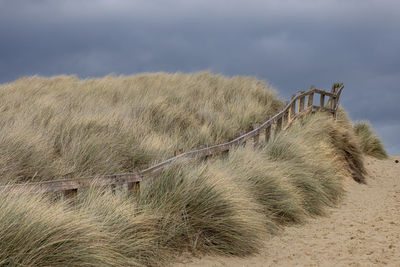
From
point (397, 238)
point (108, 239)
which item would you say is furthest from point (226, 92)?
point (108, 239)

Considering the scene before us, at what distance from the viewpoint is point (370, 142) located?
19859 millimetres

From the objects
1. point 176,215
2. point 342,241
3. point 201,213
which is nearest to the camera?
point 176,215

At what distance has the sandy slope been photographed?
20.5 ft

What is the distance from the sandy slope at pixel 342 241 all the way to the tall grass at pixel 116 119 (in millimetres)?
3158

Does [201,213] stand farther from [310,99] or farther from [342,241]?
[310,99]

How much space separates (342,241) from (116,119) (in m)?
6.09

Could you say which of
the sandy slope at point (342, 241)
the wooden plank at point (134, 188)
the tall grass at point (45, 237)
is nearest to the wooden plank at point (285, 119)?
the sandy slope at point (342, 241)

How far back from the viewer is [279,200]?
795 cm

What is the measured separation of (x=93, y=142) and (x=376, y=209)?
6.45m

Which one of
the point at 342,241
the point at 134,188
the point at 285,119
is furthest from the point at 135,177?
the point at 285,119

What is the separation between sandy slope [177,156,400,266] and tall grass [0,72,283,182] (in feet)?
10.4

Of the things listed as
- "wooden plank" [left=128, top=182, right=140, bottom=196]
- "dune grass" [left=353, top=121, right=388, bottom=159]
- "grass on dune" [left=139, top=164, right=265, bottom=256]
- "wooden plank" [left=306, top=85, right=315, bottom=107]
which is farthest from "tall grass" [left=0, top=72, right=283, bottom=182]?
"dune grass" [left=353, top=121, right=388, bottom=159]

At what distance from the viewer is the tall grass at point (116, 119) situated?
8102mm

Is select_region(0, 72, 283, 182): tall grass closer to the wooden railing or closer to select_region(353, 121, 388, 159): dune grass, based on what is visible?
the wooden railing
